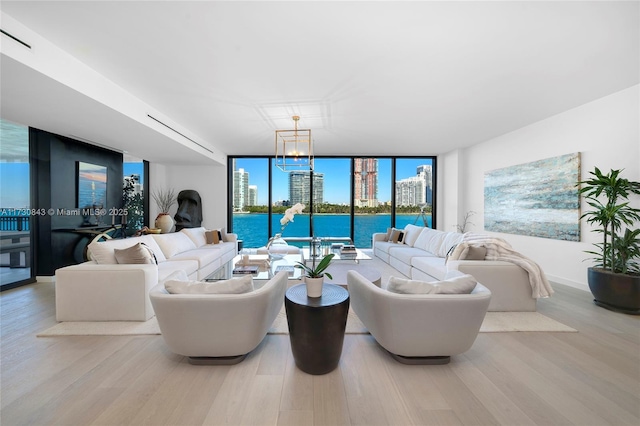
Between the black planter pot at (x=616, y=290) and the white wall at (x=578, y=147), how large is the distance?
28.7 inches

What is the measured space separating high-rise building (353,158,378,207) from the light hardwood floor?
5247mm

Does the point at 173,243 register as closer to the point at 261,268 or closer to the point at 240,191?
the point at 261,268

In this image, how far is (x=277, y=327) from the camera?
2.67 m

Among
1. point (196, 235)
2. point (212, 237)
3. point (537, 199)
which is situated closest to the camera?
point (537, 199)

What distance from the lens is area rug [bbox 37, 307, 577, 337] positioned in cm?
255

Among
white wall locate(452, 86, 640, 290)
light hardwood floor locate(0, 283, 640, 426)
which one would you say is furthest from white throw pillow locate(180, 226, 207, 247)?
white wall locate(452, 86, 640, 290)

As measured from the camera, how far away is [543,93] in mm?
3449

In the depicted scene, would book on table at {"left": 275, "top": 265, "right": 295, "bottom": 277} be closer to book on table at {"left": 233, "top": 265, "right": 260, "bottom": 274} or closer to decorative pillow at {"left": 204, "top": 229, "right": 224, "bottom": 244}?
book on table at {"left": 233, "top": 265, "right": 260, "bottom": 274}

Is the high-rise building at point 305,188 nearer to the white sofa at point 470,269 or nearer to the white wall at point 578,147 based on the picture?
the white sofa at point 470,269

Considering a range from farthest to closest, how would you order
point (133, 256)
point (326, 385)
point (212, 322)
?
point (133, 256) → point (212, 322) → point (326, 385)

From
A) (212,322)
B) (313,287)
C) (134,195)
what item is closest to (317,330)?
(313,287)

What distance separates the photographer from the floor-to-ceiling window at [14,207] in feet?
12.9

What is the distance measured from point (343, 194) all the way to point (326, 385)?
20.3ft

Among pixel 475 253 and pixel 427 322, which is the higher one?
pixel 475 253
